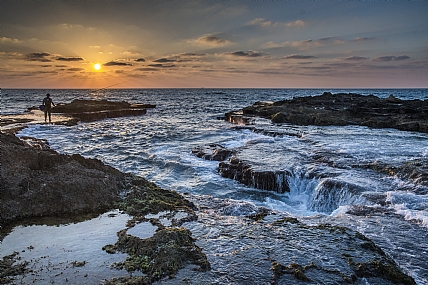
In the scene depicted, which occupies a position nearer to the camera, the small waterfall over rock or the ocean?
the ocean

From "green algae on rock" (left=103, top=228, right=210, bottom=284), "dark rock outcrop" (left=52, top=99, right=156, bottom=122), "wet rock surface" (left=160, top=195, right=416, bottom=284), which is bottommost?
"wet rock surface" (left=160, top=195, right=416, bottom=284)

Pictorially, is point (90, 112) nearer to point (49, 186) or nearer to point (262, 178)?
point (262, 178)

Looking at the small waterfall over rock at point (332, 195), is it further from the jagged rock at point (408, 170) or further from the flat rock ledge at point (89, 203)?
the flat rock ledge at point (89, 203)

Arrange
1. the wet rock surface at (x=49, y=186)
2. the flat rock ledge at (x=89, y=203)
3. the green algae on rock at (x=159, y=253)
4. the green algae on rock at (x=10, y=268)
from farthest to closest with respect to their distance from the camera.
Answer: the wet rock surface at (x=49, y=186) < the flat rock ledge at (x=89, y=203) < the green algae on rock at (x=159, y=253) < the green algae on rock at (x=10, y=268)

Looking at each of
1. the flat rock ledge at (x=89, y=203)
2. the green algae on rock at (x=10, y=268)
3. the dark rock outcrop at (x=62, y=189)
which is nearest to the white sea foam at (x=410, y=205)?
the flat rock ledge at (x=89, y=203)

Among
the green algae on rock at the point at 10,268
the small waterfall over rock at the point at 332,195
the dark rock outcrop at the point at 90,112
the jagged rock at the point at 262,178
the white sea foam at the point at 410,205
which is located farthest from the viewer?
the dark rock outcrop at the point at 90,112

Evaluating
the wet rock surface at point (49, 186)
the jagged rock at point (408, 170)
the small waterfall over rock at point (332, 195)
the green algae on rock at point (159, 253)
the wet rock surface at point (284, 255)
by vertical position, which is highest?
the wet rock surface at point (49, 186)

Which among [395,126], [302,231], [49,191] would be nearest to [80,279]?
[49,191]

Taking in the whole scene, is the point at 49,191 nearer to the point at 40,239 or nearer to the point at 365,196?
the point at 40,239

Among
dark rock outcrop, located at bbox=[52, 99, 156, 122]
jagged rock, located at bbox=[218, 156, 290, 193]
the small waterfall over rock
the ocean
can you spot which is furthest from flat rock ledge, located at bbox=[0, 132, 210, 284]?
dark rock outcrop, located at bbox=[52, 99, 156, 122]

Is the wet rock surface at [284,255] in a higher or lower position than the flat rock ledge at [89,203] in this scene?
lower

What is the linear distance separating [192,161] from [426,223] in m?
10.1

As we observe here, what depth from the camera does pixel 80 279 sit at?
4094 millimetres

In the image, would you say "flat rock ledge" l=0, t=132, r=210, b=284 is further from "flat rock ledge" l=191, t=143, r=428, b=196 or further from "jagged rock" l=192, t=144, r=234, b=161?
"jagged rock" l=192, t=144, r=234, b=161
